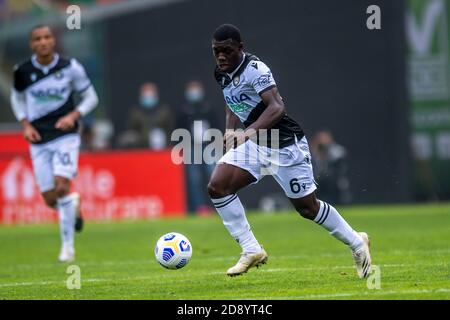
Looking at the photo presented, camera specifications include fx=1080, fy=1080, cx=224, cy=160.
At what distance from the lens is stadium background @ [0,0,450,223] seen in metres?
24.3

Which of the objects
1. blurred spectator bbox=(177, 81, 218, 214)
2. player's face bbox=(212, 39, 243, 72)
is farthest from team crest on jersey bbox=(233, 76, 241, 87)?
blurred spectator bbox=(177, 81, 218, 214)

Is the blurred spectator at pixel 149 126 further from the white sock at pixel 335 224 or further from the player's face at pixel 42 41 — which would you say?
the white sock at pixel 335 224

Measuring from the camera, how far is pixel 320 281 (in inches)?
387

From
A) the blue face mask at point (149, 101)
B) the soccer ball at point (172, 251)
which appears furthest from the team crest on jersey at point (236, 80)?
the blue face mask at point (149, 101)

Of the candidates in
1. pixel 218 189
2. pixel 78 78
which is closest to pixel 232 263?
pixel 218 189

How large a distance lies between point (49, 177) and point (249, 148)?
15.8 ft

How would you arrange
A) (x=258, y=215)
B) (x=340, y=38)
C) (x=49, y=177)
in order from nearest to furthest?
(x=49, y=177)
(x=258, y=215)
(x=340, y=38)

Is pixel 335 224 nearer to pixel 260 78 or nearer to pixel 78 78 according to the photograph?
pixel 260 78

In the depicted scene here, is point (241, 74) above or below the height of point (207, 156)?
above

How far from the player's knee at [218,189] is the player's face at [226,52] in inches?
42.8

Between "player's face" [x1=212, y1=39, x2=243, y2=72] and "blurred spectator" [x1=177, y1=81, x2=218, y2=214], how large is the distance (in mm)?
13799
